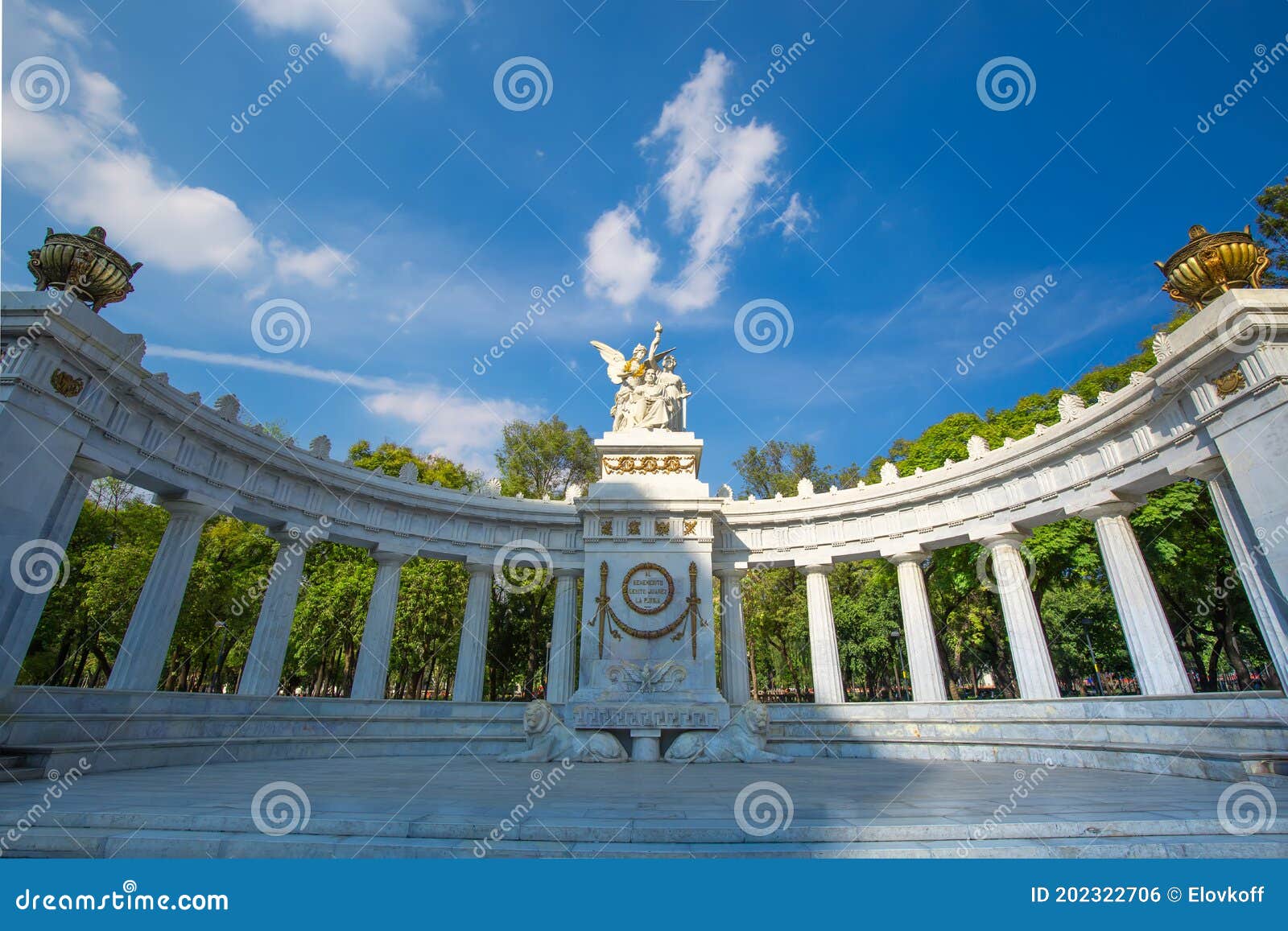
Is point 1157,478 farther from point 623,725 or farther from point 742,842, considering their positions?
point 742,842

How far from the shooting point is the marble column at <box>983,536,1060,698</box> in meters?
23.8

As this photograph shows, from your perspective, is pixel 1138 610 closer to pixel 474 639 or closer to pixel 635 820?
pixel 635 820

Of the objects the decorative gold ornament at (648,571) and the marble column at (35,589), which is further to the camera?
the decorative gold ornament at (648,571)

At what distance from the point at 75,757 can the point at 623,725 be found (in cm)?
1369

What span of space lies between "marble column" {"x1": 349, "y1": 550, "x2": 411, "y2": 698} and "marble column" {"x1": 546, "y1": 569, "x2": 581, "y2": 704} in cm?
737

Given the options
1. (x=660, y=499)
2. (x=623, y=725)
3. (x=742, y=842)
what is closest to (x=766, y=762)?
(x=623, y=725)

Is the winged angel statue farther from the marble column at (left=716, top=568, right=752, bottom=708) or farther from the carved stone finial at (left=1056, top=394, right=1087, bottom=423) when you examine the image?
the carved stone finial at (left=1056, top=394, right=1087, bottom=423)

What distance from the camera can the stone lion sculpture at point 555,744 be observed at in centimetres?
1817

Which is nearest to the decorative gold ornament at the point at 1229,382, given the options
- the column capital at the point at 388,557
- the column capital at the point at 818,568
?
the column capital at the point at 818,568

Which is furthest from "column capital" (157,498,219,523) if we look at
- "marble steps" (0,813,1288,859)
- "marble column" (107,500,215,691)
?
Answer: "marble steps" (0,813,1288,859)

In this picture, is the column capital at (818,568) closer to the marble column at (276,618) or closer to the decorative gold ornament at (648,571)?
the decorative gold ornament at (648,571)

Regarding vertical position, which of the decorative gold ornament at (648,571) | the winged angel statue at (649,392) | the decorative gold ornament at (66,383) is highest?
the winged angel statue at (649,392)

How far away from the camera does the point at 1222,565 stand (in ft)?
97.1

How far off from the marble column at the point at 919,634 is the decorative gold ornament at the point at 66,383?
3123 centimetres
